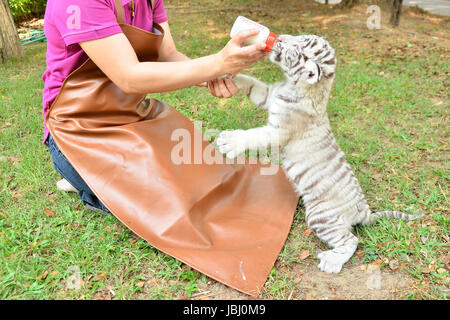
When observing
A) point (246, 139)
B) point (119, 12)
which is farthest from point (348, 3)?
point (119, 12)

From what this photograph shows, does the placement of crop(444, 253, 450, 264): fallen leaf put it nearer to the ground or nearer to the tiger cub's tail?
the ground

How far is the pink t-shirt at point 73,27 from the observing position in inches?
81.4

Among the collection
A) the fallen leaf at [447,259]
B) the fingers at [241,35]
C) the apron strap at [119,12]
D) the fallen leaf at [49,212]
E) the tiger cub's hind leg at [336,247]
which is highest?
the apron strap at [119,12]

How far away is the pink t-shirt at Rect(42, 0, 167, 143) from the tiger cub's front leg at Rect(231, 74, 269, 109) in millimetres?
748

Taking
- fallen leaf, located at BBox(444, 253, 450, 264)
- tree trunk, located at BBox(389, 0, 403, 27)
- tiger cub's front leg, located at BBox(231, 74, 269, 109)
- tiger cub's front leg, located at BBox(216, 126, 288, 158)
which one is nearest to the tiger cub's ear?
tiger cub's front leg, located at BBox(216, 126, 288, 158)

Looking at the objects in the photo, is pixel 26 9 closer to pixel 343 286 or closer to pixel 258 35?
pixel 258 35

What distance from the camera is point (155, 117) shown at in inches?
107

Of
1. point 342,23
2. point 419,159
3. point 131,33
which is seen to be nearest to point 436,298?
point 419,159

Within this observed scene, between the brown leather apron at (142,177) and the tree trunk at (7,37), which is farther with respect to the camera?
the tree trunk at (7,37)

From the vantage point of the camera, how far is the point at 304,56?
2316 mm

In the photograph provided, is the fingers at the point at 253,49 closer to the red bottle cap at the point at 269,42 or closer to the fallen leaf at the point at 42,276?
the red bottle cap at the point at 269,42

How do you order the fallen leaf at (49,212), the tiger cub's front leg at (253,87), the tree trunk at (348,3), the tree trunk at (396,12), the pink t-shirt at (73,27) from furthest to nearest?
the tree trunk at (348,3)
the tree trunk at (396,12)
the fallen leaf at (49,212)
the tiger cub's front leg at (253,87)
the pink t-shirt at (73,27)

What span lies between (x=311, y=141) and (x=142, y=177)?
3.81ft

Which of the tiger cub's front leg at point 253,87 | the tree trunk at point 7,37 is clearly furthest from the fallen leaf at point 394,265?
the tree trunk at point 7,37
